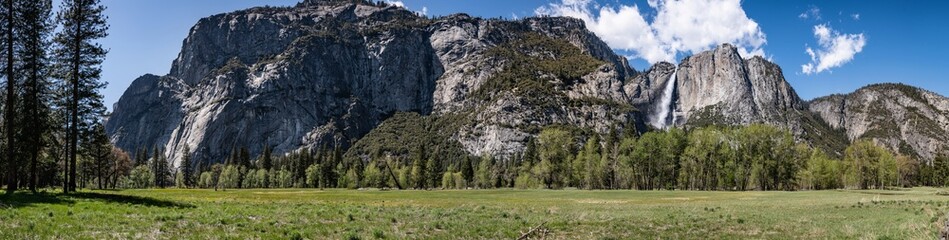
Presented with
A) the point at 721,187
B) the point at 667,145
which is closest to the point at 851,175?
the point at 721,187

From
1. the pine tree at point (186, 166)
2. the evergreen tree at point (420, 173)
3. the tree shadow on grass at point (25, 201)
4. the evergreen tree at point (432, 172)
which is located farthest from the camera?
the pine tree at point (186, 166)

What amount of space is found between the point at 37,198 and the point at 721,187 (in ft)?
338

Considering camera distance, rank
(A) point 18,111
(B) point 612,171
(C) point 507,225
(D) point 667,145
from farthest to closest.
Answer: (B) point 612,171 → (D) point 667,145 → (A) point 18,111 → (C) point 507,225

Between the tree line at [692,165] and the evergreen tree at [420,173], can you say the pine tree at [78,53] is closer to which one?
the tree line at [692,165]

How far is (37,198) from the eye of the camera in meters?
27.8

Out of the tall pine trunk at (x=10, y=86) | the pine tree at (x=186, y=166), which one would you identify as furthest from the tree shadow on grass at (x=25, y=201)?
the pine tree at (x=186, y=166)

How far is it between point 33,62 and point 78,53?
271 centimetres

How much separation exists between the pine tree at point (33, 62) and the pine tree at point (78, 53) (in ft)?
2.81

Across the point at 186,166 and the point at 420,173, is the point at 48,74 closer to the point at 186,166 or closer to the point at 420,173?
the point at 420,173

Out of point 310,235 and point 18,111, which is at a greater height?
point 18,111

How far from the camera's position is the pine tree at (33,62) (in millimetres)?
36062

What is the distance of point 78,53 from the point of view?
3838 cm

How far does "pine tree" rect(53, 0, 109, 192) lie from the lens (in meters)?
37.8

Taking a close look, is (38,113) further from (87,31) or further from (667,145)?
(667,145)
